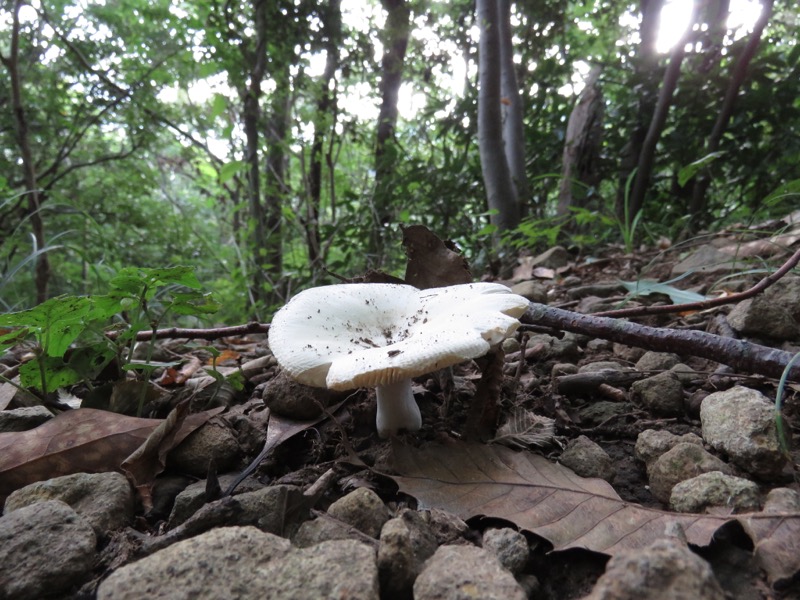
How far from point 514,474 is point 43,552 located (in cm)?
102

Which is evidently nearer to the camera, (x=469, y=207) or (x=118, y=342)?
(x=118, y=342)

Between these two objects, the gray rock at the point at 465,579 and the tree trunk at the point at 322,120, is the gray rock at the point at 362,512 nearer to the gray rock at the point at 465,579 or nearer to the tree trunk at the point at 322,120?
→ the gray rock at the point at 465,579

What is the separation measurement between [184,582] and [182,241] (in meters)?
6.25

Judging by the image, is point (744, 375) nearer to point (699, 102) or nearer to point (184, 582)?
point (184, 582)

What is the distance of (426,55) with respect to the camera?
5684 millimetres

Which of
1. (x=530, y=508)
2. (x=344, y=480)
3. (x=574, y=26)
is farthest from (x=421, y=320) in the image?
(x=574, y=26)

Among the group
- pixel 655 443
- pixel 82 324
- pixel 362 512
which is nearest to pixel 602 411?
pixel 655 443

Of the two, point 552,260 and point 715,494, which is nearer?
point 715,494

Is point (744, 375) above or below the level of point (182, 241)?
below

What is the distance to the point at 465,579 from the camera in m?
0.77

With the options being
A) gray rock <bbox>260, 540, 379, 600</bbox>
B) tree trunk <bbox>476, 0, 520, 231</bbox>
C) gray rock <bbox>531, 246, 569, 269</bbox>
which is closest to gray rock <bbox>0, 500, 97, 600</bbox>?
gray rock <bbox>260, 540, 379, 600</bbox>

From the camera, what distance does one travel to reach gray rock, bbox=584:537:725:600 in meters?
0.64

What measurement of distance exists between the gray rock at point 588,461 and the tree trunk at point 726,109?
3200 mm

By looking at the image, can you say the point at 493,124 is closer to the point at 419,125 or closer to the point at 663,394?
the point at 419,125
